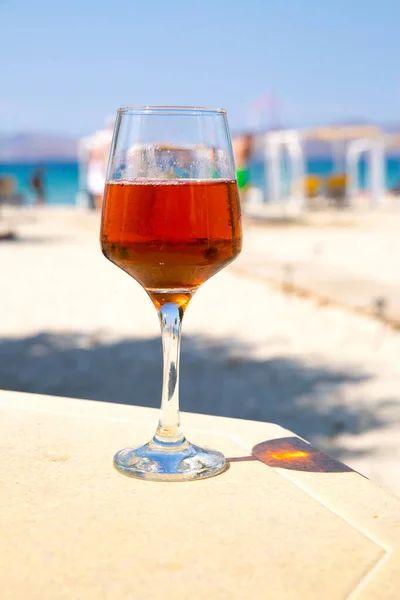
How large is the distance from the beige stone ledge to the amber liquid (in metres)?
0.28

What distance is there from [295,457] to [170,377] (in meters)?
0.21

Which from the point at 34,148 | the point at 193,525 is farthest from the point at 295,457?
the point at 34,148

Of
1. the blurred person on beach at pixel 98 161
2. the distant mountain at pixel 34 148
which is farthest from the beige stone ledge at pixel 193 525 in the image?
the distant mountain at pixel 34 148

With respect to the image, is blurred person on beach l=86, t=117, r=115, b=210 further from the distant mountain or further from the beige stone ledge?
the distant mountain

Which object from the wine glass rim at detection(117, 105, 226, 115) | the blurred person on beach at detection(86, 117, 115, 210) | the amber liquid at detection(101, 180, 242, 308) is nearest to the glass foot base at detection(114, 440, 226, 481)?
the amber liquid at detection(101, 180, 242, 308)

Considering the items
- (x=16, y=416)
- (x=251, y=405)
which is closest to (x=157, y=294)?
(x=16, y=416)

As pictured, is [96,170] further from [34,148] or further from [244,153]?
[34,148]

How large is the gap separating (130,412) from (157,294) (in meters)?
0.29

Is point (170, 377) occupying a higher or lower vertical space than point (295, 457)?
higher

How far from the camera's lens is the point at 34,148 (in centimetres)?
13750

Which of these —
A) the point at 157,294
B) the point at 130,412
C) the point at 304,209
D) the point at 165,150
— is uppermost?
the point at 165,150

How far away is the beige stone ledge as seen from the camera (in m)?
0.83

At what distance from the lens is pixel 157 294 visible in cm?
127

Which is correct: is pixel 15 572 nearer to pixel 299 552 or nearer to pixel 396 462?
pixel 299 552
